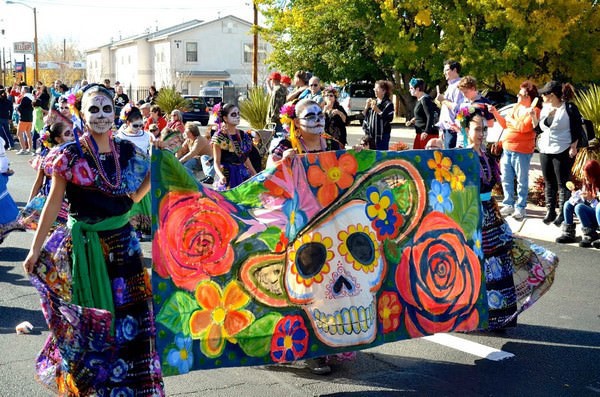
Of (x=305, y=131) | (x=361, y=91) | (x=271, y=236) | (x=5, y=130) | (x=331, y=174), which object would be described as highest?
(x=361, y=91)

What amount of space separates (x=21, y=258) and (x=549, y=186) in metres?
6.97

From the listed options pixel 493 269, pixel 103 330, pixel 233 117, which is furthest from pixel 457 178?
pixel 233 117

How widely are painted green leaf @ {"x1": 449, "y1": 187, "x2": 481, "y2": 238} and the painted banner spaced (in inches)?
Result: 0.4

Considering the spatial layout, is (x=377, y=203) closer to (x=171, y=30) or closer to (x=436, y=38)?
(x=436, y=38)

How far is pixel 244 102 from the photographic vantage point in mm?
19734

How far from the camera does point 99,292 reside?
496 cm

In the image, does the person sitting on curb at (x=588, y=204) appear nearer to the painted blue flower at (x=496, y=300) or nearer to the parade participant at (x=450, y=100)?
the parade participant at (x=450, y=100)

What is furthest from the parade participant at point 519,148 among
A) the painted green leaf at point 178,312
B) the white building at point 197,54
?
the white building at point 197,54

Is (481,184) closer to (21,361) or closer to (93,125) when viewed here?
(93,125)

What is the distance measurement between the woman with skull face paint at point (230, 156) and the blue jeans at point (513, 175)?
14.7 feet

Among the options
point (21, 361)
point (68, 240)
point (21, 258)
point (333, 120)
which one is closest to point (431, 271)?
point (68, 240)

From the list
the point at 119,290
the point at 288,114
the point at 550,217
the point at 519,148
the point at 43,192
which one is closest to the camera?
the point at 119,290

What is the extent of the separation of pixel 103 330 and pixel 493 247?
344 cm

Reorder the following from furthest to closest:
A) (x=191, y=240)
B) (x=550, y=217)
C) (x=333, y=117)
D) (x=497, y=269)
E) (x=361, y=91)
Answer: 1. (x=361, y=91)
2. (x=333, y=117)
3. (x=550, y=217)
4. (x=497, y=269)
5. (x=191, y=240)
